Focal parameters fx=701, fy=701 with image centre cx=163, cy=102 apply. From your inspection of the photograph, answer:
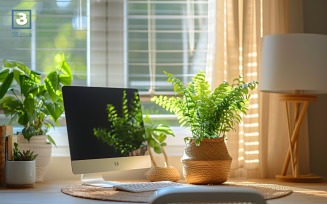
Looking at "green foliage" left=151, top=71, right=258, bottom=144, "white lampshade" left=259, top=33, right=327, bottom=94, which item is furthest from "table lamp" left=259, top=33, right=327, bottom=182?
"green foliage" left=151, top=71, right=258, bottom=144

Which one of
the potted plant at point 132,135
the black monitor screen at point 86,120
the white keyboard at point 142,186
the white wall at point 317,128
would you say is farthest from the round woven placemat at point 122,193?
the white wall at point 317,128

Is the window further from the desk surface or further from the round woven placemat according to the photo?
the round woven placemat

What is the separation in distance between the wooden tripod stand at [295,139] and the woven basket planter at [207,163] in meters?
0.41

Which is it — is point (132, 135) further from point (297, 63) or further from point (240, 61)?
point (297, 63)

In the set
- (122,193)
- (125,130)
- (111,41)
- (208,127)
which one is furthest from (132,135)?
(111,41)

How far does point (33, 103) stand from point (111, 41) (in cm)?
60

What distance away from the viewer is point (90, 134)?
121 inches

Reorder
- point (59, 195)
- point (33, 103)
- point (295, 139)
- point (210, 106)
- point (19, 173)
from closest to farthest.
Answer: point (59, 195) → point (19, 173) → point (210, 106) → point (33, 103) → point (295, 139)

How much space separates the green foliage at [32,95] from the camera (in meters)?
3.29

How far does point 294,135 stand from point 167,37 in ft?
2.82

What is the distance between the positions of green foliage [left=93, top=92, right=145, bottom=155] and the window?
411 mm

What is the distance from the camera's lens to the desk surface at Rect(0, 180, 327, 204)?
8.51ft

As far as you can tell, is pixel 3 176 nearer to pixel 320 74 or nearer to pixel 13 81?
pixel 13 81

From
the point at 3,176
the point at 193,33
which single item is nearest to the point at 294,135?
the point at 193,33
